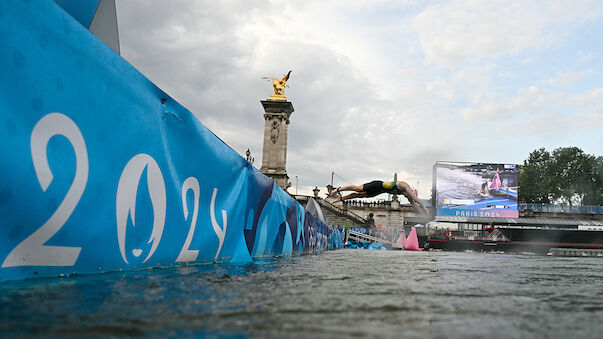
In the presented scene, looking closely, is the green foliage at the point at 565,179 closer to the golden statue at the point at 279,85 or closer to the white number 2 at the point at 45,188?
the golden statue at the point at 279,85

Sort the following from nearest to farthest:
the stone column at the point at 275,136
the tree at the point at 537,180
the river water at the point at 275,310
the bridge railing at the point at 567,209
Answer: the river water at the point at 275,310
the stone column at the point at 275,136
the bridge railing at the point at 567,209
the tree at the point at 537,180

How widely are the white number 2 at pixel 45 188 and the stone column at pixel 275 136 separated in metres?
37.4

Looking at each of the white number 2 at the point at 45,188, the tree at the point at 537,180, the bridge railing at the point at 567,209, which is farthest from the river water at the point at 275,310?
the tree at the point at 537,180

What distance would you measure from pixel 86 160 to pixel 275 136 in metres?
38.3

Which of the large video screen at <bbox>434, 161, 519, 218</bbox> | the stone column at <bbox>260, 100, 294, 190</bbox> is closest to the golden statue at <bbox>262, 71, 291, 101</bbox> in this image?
the stone column at <bbox>260, 100, 294, 190</bbox>

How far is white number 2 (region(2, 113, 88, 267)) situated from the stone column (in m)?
37.4

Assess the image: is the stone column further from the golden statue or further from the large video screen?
the large video screen

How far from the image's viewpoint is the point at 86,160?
2.68 metres

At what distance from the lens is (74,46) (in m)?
2.60

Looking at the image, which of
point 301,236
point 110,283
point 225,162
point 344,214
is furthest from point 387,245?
point 110,283

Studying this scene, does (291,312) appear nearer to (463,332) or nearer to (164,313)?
(164,313)

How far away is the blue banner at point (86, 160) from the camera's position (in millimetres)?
2232

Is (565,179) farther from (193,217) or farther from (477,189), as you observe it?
(193,217)

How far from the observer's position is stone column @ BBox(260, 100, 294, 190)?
40625 mm
